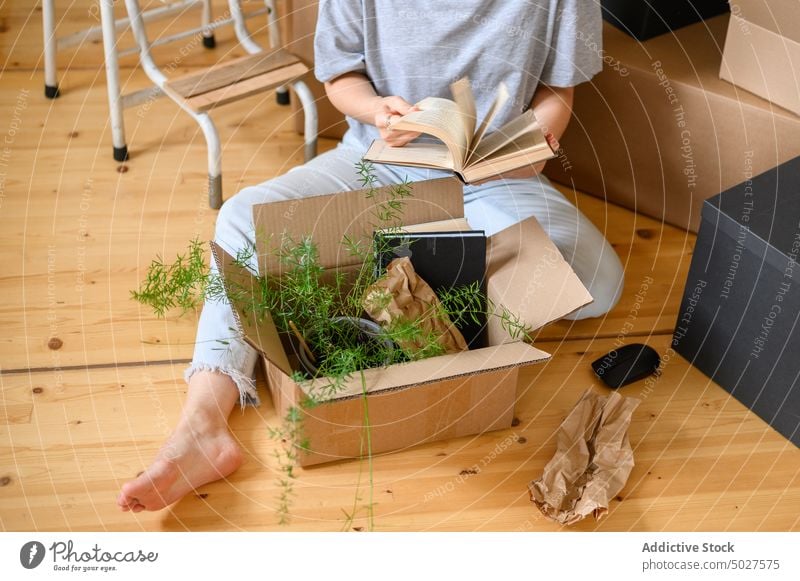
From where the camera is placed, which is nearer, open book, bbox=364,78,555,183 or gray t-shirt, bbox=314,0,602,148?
open book, bbox=364,78,555,183

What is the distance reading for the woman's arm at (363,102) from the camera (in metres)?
1.44

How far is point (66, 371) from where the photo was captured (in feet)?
4.83

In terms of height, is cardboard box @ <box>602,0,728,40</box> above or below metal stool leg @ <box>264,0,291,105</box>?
above

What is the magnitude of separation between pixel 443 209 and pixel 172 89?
0.64 metres

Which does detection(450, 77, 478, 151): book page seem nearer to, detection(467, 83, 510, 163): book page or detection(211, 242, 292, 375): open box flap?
detection(467, 83, 510, 163): book page

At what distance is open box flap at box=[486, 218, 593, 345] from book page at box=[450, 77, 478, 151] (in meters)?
0.16

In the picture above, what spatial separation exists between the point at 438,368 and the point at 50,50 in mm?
1196

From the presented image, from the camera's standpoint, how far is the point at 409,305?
1321 mm

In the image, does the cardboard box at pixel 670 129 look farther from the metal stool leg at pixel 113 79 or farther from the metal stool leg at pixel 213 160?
the metal stool leg at pixel 113 79

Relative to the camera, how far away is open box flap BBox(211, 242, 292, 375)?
1.19m

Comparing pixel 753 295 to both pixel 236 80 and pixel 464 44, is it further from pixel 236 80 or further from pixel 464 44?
pixel 236 80

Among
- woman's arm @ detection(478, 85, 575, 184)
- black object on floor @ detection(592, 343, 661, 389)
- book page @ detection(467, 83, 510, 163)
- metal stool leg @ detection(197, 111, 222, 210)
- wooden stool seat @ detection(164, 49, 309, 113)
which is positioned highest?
book page @ detection(467, 83, 510, 163)

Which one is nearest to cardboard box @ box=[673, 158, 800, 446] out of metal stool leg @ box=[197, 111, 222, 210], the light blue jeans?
the light blue jeans

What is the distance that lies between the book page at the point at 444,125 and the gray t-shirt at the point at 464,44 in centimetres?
22
